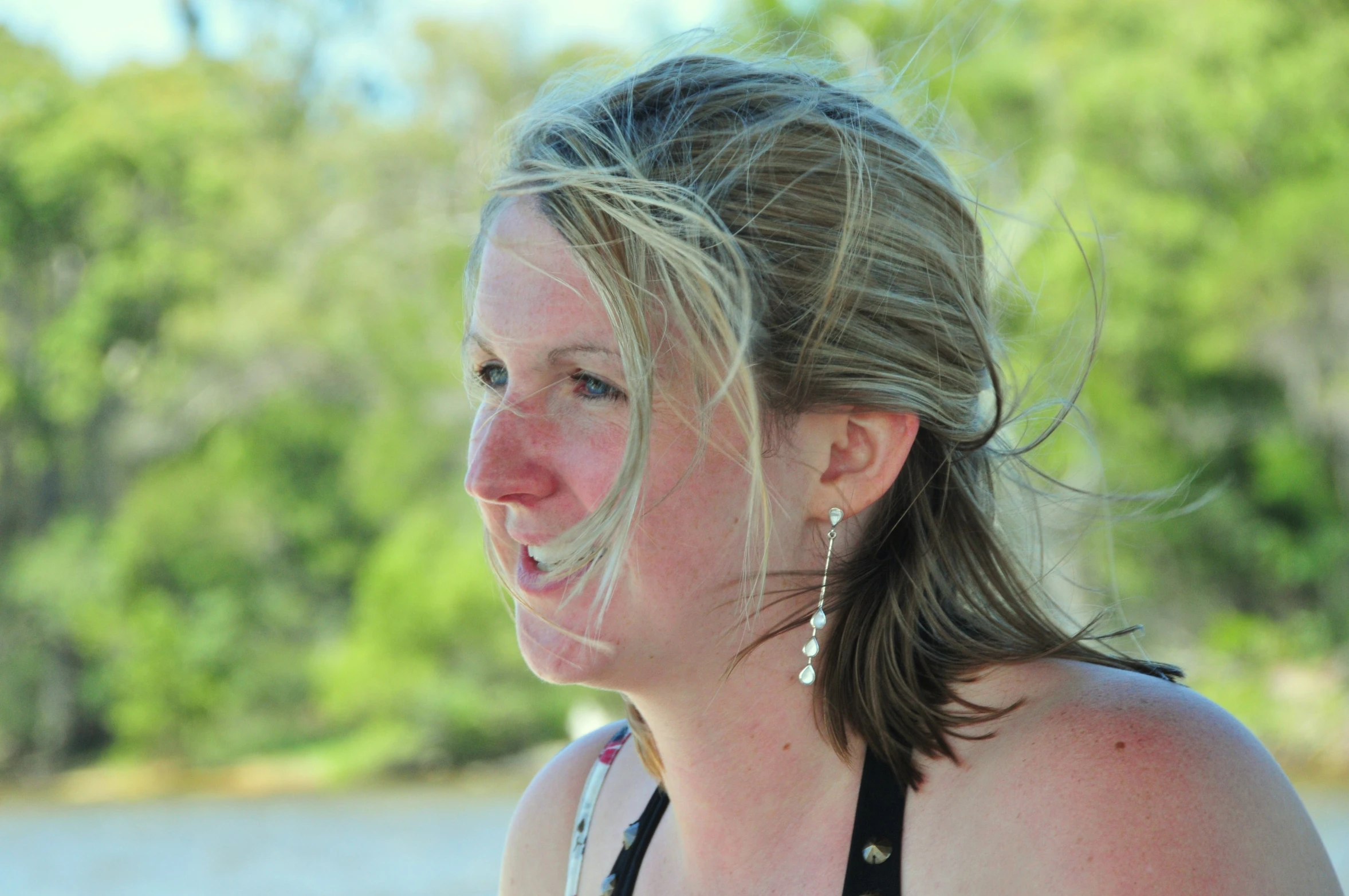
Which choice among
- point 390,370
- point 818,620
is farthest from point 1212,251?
point 818,620

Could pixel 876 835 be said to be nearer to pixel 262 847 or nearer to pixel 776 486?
pixel 776 486

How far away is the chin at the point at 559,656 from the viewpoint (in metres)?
1.18

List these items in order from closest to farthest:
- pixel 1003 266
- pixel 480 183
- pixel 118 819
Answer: pixel 480 183 < pixel 1003 266 < pixel 118 819

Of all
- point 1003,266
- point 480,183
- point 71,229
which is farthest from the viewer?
point 71,229

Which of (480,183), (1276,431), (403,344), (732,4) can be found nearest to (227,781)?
(403,344)

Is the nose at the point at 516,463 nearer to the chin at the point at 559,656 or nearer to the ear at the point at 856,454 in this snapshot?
the chin at the point at 559,656

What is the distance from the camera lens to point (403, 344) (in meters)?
14.9

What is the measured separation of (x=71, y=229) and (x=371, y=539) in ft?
15.3

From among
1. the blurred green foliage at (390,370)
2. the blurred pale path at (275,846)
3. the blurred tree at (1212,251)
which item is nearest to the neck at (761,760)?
the blurred pale path at (275,846)

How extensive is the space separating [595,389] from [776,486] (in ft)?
0.60

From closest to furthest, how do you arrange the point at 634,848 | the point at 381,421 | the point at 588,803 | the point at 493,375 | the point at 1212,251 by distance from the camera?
the point at 493,375
the point at 634,848
the point at 588,803
the point at 1212,251
the point at 381,421

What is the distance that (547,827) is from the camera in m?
1.54

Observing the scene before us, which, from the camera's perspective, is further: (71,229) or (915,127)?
(71,229)

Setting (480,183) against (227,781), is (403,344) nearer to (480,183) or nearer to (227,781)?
(227,781)
